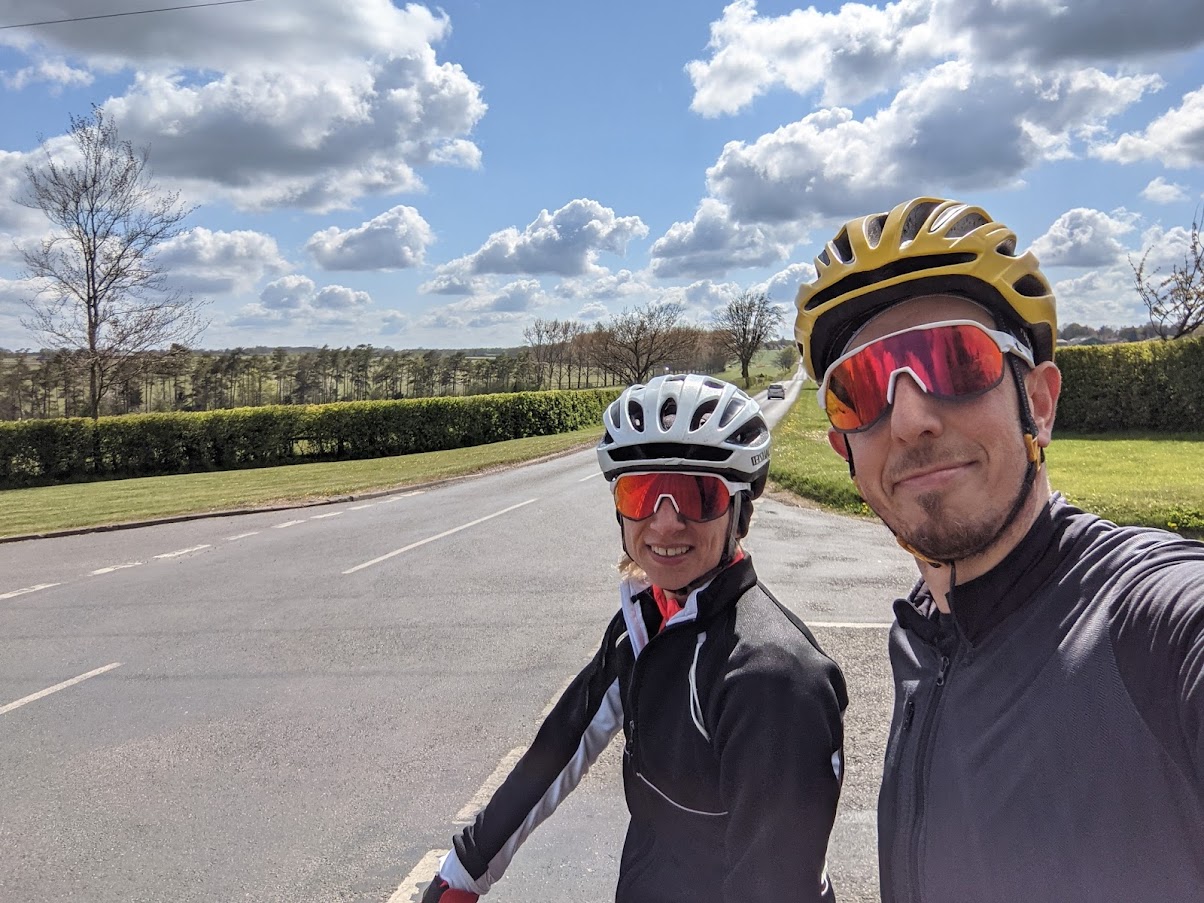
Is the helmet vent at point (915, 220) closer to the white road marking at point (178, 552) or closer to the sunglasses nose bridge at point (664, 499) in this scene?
the sunglasses nose bridge at point (664, 499)

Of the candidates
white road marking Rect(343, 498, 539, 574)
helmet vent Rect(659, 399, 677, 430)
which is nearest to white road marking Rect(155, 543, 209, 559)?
white road marking Rect(343, 498, 539, 574)

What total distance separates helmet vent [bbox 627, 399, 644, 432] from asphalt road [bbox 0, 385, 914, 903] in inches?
79.2

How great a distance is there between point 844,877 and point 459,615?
4.82 meters

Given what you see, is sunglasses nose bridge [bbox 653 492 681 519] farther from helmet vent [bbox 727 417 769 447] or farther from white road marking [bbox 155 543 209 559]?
white road marking [bbox 155 543 209 559]

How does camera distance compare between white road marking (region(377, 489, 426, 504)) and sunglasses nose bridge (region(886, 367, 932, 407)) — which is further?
white road marking (region(377, 489, 426, 504))

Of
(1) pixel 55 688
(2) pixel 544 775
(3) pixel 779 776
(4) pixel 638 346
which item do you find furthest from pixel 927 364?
(4) pixel 638 346

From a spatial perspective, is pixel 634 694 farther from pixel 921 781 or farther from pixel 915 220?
pixel 915 220

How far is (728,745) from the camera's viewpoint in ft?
5.08

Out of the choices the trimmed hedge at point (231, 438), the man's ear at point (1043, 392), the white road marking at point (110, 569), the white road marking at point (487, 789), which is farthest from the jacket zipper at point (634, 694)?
the trimmed hedge at point (231, 438)

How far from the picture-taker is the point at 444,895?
6.63ft

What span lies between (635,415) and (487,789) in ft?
8.32

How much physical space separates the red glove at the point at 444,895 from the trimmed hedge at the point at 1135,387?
2721 centimetres

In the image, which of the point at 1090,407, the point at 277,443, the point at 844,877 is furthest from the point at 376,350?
the point at 844,877

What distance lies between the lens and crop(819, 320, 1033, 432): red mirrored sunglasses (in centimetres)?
137
